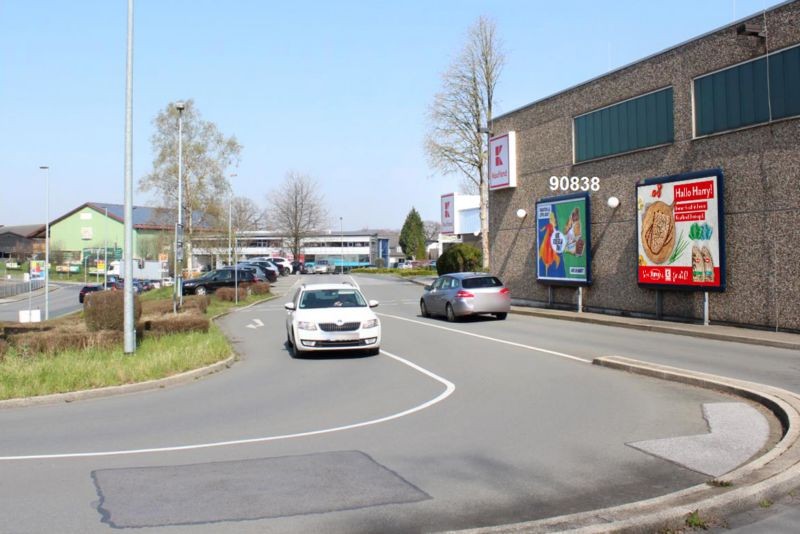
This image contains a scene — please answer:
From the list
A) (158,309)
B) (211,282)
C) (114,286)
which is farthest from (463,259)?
(114,286)

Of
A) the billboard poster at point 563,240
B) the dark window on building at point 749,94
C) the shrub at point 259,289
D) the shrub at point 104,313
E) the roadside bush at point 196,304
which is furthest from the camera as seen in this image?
the shrub at point 259,289

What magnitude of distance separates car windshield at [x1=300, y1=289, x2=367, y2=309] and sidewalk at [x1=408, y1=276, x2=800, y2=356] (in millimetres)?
8392

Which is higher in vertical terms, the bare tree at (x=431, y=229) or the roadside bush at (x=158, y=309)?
the bare tree at (x=431, y=229)

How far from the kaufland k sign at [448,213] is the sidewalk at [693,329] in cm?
3835

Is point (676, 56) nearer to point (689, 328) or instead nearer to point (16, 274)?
point (689, 328)

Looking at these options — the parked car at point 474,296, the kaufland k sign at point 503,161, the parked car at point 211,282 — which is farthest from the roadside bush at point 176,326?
the parked car at point 211,282

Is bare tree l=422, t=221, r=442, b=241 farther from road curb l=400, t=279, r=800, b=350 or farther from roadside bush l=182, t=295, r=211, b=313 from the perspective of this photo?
road curb l=400, t=279, r=800, b=350

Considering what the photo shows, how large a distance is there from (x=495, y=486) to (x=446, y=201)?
60063mm

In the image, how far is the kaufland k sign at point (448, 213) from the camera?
64.6 metres

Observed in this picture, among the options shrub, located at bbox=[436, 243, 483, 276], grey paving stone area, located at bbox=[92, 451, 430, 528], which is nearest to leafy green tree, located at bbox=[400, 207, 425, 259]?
shrub, located at bbox=[436, 243, 483, 276]

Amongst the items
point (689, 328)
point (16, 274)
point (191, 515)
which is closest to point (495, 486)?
point (191, 515)

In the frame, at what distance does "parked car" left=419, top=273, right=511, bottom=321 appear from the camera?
23.5m

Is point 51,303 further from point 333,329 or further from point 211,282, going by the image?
point 333,329

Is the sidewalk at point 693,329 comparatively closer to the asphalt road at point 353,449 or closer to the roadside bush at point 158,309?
the asphalt road at point 353,449
